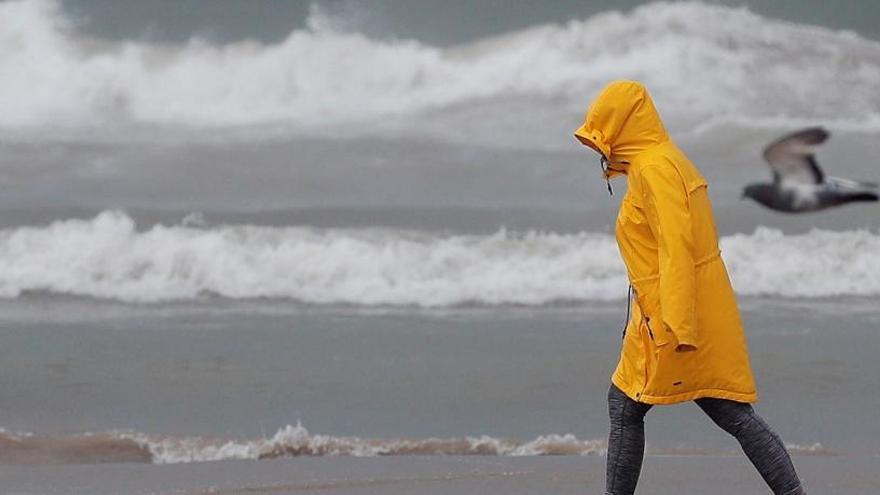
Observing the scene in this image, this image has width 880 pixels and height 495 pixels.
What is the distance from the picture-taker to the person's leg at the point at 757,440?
107 inches

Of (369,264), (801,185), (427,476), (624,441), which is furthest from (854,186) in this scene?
(624,441)

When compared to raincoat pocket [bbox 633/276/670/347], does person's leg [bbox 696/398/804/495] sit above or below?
below

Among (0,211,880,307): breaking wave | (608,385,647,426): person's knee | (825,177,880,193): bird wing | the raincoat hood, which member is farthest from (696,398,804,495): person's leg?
(825,177,880,193): bird wing

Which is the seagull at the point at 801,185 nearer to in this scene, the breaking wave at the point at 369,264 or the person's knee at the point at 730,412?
the breaking wave at the point at 369,264

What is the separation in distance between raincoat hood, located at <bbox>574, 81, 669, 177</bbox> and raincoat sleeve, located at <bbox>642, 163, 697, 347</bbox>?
109 millimetres

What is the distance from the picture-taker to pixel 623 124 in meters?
2.70

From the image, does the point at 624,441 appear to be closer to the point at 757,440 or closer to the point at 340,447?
the point at 757,440

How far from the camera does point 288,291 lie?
247 inches

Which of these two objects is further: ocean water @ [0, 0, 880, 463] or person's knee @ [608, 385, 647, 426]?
ocean water @ [0, 0, 880, 463]

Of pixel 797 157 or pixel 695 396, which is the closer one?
pixel 695 396

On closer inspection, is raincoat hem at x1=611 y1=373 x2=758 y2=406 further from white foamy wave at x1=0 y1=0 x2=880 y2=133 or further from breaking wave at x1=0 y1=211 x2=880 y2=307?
white foamy wave at x1=0 y1=0 x2=880 y2=133

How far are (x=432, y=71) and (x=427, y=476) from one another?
141 inches

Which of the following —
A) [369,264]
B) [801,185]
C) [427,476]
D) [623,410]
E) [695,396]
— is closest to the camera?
[695,396]

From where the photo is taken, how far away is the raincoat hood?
269cm
